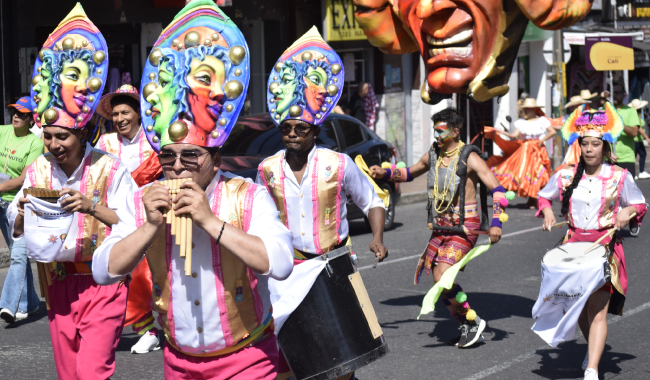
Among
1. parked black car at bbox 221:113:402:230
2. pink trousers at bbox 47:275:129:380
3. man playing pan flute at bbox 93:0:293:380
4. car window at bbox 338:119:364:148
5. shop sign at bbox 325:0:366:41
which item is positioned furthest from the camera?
shop sign at bbox 325:0:366:41

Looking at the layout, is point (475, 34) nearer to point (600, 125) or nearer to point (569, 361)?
point (600, 125)

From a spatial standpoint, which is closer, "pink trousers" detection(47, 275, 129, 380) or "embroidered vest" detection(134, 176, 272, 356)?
"embroidered vest" detection(134, 176, 272, 356)

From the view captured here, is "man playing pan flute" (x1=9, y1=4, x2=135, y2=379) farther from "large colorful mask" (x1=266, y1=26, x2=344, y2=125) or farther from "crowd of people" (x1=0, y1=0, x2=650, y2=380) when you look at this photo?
"large colorful mask" (x1=266, y1=26, x2=344, y2=125)

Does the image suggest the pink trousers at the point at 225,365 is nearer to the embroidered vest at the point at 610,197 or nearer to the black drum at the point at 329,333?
the black drum at the point at 329,333

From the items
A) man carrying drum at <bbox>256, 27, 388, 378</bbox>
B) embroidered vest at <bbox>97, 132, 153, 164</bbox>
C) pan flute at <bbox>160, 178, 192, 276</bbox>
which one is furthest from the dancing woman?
pan flute at <bbox>160, 178, 192, 276</bbox>

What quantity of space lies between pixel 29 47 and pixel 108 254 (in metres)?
12.3

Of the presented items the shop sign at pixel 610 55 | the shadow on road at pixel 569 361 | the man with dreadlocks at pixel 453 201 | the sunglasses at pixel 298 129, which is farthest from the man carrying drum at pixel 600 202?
the shop sign at pixel 610 55

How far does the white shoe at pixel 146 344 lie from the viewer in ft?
21.0

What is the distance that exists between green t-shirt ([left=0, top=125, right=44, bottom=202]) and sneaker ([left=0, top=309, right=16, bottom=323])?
0.98m

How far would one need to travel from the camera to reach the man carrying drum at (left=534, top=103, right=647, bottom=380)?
5.59 metres

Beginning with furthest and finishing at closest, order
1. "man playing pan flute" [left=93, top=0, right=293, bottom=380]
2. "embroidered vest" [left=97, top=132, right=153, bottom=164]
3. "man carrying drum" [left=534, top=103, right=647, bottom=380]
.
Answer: "embroidered vest" [left=97, top=132, right=153, bottom=164] → "man carrying drum" [left=534, top=103, right=647, bottom=380] → "man playing pan flute" [left=93, top=0, right=293, bottom=380]

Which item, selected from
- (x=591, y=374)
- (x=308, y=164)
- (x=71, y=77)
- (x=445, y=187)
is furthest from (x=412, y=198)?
(x=71, y=77)

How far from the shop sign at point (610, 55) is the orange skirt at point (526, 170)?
7.13 metres

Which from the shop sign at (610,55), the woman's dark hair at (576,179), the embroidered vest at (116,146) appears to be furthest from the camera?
the shop sign at (610,55)
